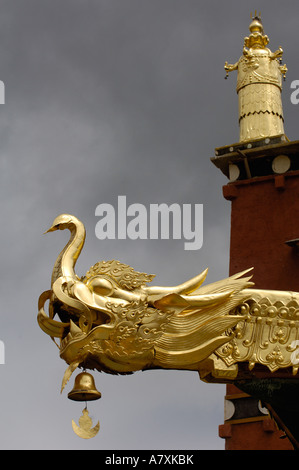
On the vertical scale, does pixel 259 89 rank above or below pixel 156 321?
above

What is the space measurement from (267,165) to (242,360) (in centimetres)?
592

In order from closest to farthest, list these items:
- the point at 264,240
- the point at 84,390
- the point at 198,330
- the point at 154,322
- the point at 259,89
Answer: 1. the point at 84,390
2. the point at 154,322
3. the point at 198,330
4. the point at 264,240
5. the point at 259,89

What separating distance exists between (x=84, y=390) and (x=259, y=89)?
7.63 meters

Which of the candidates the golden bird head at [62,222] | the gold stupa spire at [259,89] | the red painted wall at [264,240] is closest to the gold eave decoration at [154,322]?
the golden bird head at [62,222]

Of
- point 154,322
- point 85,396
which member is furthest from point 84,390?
point 154,322

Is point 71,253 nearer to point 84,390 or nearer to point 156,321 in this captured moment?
point 156,321

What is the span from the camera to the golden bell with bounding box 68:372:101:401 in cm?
803

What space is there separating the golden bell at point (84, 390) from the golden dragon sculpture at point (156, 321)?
12 cm

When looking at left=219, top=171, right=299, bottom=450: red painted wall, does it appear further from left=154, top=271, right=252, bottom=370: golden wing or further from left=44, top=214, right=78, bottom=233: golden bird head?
left=44, top=214, right=78, bottom=233: golden bird head

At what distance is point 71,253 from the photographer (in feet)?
27.6
